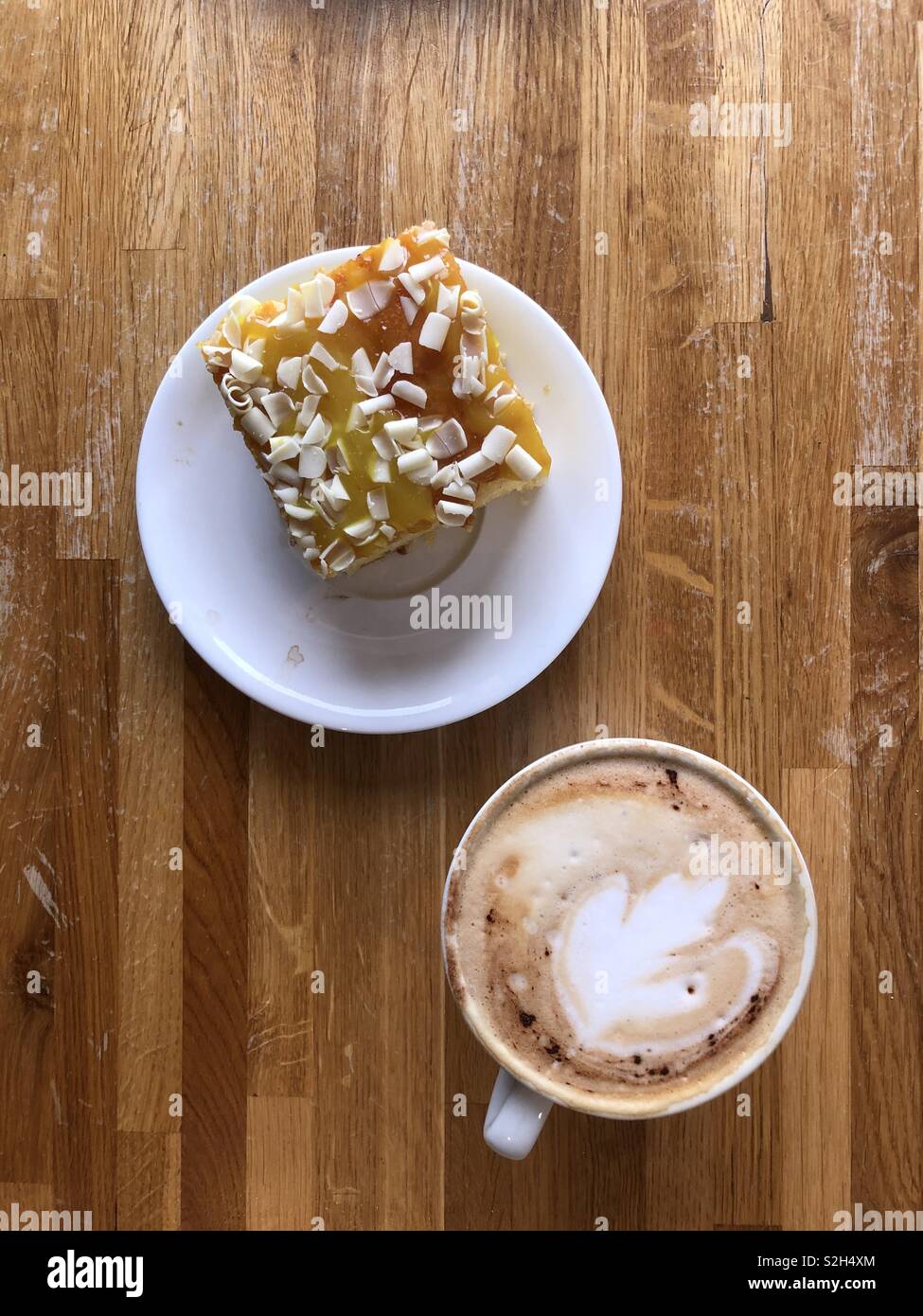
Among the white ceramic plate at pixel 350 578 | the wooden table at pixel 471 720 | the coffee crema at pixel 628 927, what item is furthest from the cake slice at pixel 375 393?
the coffee crema at pixel 628 927

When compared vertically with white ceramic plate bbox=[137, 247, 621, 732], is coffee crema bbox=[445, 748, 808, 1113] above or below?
below

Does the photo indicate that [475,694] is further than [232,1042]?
No

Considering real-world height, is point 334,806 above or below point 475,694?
below

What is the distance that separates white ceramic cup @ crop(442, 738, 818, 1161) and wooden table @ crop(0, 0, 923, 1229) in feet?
0.73

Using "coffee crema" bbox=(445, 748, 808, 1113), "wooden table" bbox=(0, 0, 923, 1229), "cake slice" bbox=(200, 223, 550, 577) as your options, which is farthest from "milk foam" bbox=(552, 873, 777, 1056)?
"cake slice" bbox=(200, 223, 550, 577)

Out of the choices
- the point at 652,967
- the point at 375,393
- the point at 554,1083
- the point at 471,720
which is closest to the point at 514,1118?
the point at 554,1083

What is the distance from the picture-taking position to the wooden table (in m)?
1.24

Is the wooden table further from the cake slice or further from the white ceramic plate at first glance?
the cake slice

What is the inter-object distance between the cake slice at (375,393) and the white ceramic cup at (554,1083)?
300 millimetres

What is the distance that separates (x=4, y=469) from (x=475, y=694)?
70cm

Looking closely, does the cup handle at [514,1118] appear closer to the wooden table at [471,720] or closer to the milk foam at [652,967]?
the milk foam at [652,967]

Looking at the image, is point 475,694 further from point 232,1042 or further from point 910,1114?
point 910,1114

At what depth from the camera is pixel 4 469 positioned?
1264 mm
